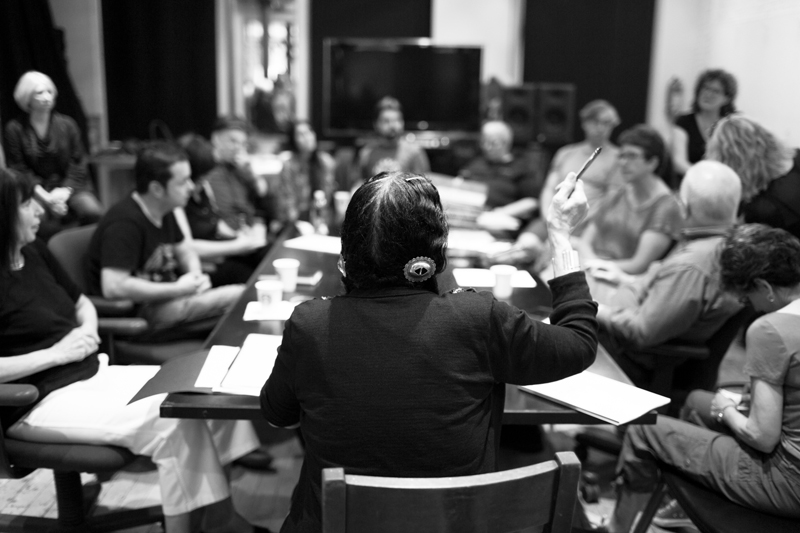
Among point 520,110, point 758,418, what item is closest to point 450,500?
point 758,418

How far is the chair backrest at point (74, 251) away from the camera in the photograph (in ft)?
8.71

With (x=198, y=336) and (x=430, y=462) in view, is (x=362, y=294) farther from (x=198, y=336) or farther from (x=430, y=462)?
(x=198, y=336)

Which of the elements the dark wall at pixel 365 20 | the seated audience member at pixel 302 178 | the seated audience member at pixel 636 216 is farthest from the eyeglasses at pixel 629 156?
the dark wall at pixel 365 20

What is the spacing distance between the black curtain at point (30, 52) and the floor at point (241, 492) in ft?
13.4

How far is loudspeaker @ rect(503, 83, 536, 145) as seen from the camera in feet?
22.5

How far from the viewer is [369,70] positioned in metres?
7.30

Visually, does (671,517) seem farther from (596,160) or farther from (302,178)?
(302,178)

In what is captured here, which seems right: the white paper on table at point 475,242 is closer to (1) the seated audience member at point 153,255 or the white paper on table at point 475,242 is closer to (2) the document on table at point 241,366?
(1) the seated audience member at point 153,255

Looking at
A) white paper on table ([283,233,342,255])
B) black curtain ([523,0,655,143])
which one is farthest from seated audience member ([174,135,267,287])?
black curtain ([523,0,655,143])

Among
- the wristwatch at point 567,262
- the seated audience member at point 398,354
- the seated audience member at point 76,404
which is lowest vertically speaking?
the seated audience member at point 76,404

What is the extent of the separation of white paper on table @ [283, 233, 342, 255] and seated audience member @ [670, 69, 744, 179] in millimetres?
2315

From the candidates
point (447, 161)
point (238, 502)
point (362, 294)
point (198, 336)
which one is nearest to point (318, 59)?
point (447, 161)

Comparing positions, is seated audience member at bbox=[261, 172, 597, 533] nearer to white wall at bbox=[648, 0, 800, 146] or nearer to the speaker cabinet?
white wall at bbox=[648, 0, 800, 146]

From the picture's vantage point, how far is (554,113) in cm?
688
